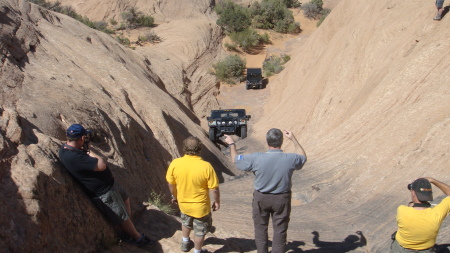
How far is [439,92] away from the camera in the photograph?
33.7ft

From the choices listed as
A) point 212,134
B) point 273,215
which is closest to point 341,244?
point 273,215

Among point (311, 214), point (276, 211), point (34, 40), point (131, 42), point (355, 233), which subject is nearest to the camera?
point (276, 211)

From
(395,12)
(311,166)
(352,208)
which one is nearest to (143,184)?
(352,208)

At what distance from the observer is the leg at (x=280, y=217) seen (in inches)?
173

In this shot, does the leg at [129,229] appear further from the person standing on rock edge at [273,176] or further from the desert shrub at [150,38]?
the desert shrub at [150,38]

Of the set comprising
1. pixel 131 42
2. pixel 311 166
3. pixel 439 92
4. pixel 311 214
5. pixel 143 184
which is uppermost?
pixel 439 92

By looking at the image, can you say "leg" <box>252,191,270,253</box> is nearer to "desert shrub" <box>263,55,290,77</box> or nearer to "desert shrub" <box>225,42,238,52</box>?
"desert shrub" <box>263,55,290,77</box>

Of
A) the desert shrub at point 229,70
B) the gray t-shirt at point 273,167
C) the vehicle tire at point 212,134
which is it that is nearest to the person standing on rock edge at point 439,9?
the vehicle tire at point 212,134

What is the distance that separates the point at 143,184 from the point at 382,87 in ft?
26.7

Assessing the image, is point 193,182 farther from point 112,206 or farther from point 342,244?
point 342,244

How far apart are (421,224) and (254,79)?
24.8 m

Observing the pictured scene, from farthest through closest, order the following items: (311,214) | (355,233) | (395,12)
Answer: (395,12) → (311,214) → (355,233)

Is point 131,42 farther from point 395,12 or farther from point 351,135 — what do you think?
point 351,135

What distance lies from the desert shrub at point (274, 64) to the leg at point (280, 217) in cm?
2677
